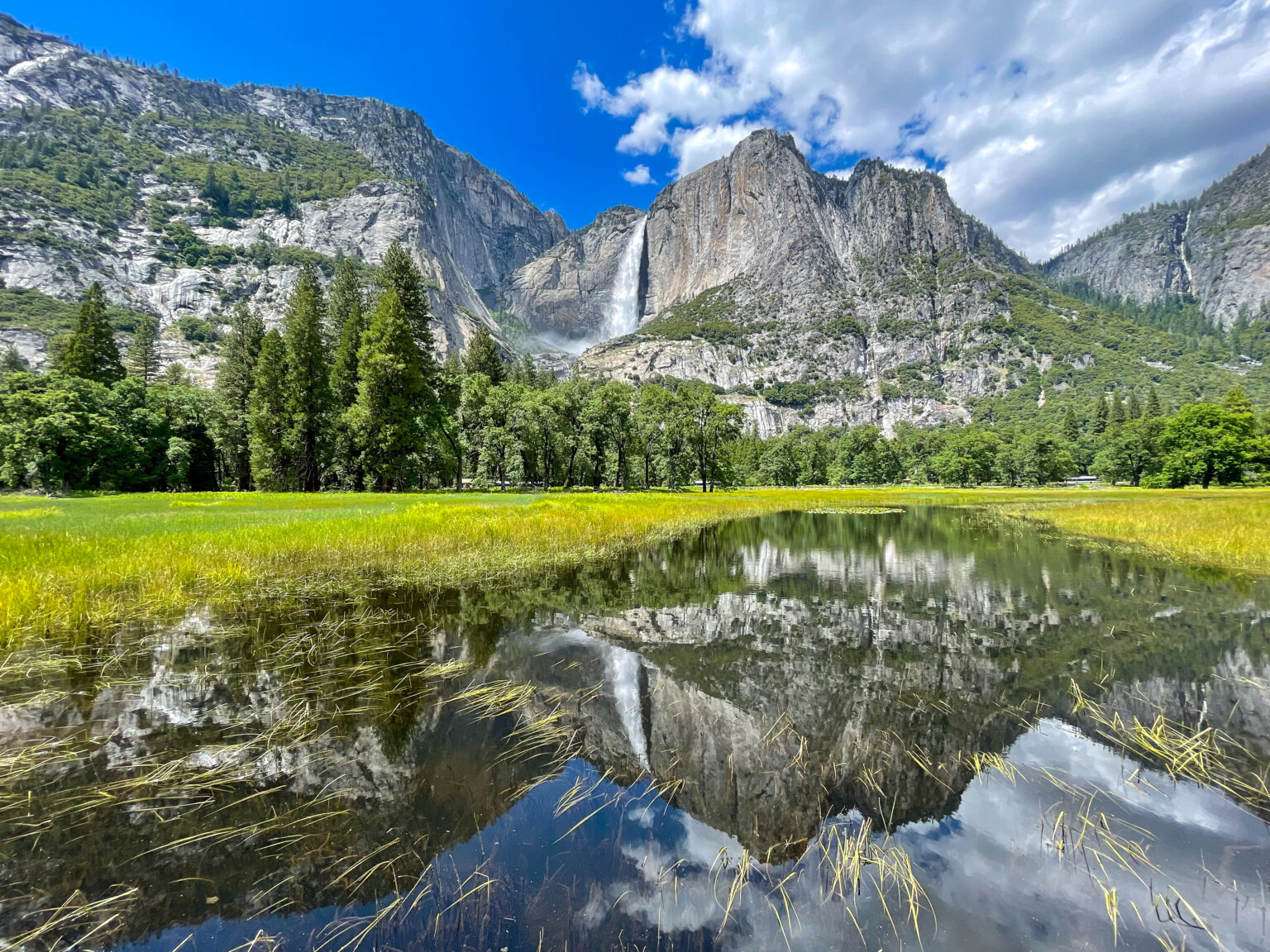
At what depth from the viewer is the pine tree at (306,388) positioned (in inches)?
1686

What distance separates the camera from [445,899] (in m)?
3.72

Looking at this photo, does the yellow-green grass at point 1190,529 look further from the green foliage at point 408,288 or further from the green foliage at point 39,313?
the green foliage at point 39,313

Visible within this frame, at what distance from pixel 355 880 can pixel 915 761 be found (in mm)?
5914

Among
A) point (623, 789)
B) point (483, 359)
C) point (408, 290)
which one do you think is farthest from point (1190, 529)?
point (483, 359)

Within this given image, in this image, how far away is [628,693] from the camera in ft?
25.6

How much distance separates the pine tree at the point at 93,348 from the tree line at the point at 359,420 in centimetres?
18

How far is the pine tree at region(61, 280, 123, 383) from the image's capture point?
53.1m

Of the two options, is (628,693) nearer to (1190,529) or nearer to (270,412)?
(1190,529)

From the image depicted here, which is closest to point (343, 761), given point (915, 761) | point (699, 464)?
point (915, 761)

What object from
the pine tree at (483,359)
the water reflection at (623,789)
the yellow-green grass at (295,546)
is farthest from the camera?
the pine tree at (483,359)

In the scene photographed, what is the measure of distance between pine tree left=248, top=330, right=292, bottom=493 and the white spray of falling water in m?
45.5

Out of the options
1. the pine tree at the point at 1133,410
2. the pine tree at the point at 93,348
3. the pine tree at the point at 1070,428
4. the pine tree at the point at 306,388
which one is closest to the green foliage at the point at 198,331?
the pine tree at the point at 93,348

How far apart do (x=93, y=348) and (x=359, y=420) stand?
136 ft

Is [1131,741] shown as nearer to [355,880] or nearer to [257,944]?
[355,880]
